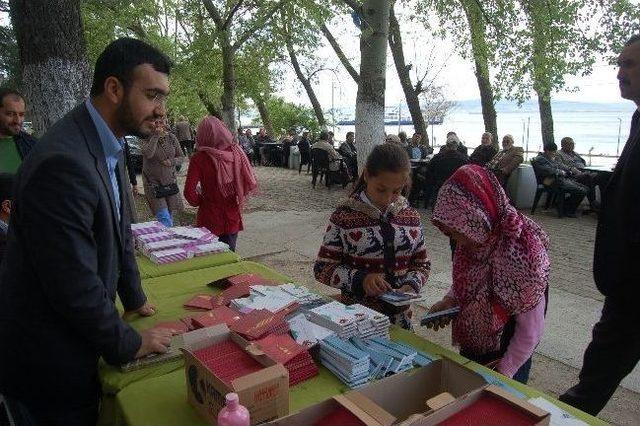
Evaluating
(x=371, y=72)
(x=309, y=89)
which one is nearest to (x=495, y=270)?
(x=371, y=72)

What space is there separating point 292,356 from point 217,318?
457mm

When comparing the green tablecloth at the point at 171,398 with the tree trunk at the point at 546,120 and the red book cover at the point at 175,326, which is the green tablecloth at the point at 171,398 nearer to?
the red book cover at the point at 175,326

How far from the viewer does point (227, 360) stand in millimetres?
1397

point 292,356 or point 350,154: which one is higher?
point 350,154

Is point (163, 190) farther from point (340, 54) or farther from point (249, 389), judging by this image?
point (340, 54)

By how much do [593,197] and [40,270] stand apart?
374 inches

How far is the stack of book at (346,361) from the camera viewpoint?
4.92 ft

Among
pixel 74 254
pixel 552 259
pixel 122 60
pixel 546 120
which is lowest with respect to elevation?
pixel 552 259

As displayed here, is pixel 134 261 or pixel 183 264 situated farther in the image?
pixel 183 264

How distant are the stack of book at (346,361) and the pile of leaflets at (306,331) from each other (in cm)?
4

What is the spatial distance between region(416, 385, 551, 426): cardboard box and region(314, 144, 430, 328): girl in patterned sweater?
0.96 m

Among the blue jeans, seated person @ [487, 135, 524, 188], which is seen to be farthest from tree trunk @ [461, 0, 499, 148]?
the blue jeans

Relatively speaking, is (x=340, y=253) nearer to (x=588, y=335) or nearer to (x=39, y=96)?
(x=588, y=335)

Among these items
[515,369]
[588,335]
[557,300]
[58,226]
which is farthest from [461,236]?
[557,300]
